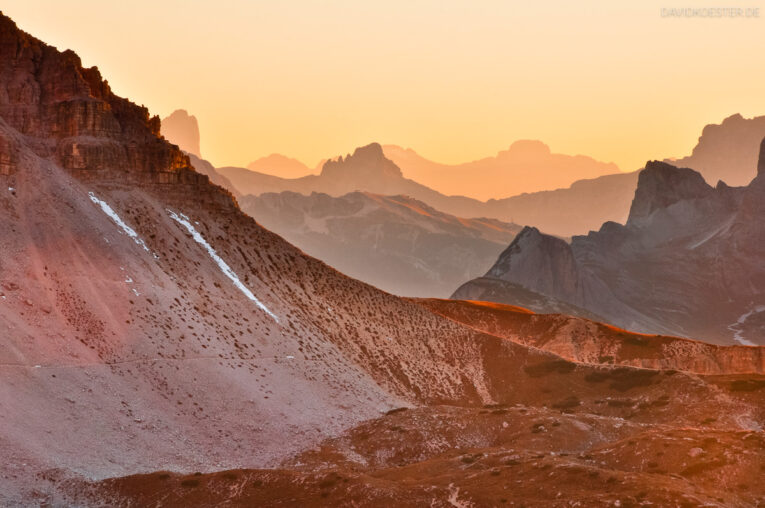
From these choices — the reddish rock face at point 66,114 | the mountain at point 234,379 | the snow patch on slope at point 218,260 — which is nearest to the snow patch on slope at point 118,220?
the mountain at point 234,379

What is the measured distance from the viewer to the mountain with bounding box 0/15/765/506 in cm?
6197

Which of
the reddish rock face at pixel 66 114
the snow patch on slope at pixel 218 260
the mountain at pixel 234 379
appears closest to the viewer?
the mountain at pixel 234 379

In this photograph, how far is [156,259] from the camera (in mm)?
99500

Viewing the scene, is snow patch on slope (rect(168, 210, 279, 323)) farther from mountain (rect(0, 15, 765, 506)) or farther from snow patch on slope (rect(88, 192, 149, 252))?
snow patch on slope (rect(88, 192, 149, 252))

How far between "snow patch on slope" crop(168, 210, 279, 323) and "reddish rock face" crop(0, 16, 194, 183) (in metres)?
6.02

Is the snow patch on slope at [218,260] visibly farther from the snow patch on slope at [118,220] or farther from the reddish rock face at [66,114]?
the snow patch on slope at [118,220]

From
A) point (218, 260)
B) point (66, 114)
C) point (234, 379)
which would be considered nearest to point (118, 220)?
point (218, 260)

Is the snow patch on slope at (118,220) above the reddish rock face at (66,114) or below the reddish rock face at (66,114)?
below

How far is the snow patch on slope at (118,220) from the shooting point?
99.3 meters

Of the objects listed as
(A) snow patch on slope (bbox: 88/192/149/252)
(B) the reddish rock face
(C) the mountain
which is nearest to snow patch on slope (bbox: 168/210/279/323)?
(C) the mountain

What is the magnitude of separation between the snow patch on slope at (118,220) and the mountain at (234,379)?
315 millimetres

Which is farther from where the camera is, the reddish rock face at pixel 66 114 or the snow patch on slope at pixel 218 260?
the snow patch on slope at pixel 218 260

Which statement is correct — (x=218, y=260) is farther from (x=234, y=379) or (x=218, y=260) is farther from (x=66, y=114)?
(x=66, y=114)

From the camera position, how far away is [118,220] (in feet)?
329
